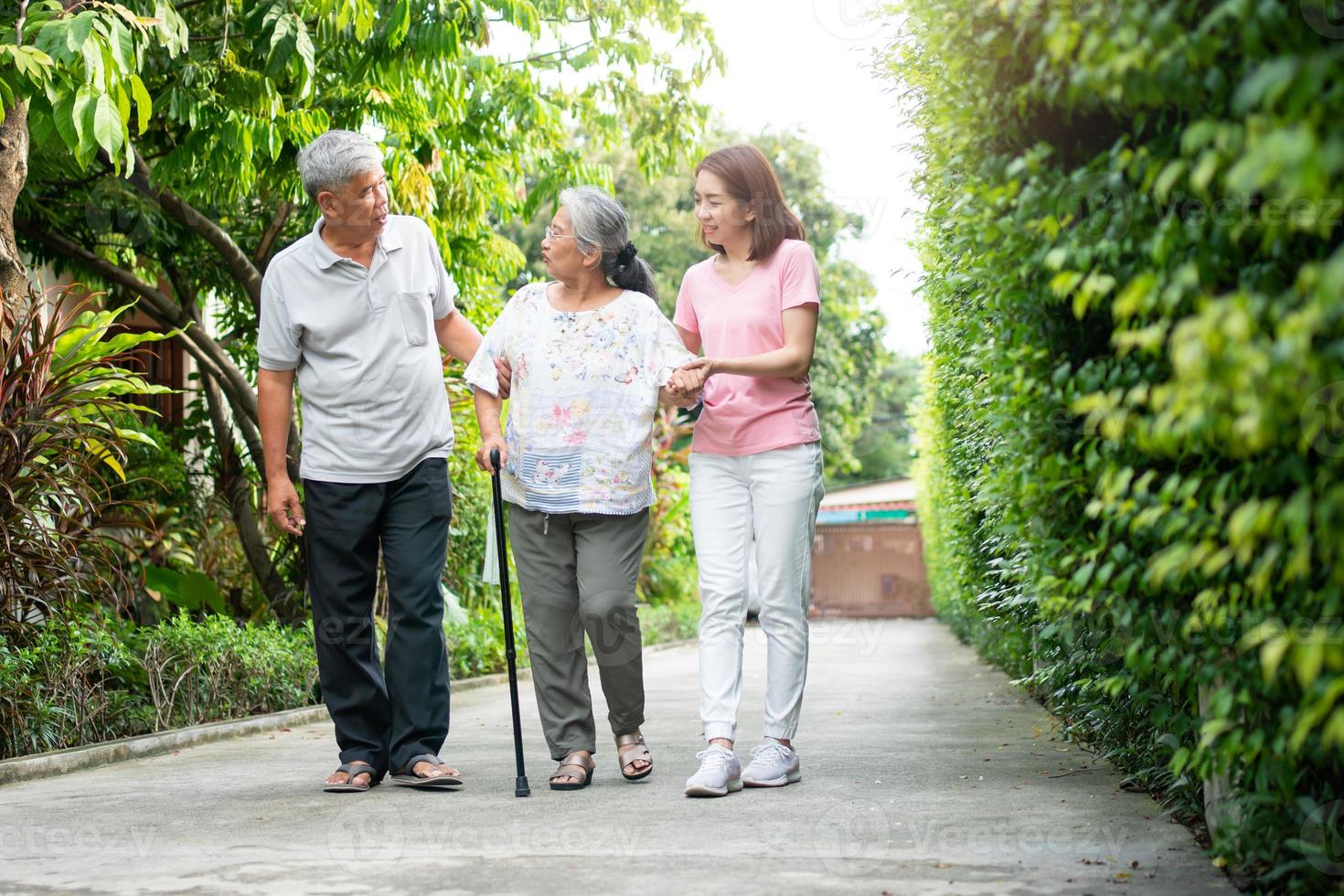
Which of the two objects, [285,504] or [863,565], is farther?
[863,565]

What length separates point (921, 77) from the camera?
4793mm

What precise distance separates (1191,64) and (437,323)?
334cm

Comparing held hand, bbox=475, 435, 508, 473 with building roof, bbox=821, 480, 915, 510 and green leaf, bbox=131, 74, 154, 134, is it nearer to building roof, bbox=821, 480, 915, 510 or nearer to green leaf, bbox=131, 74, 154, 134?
green leaf, bbox=131, 74, 154, 134

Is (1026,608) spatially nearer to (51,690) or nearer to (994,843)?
(994,843)

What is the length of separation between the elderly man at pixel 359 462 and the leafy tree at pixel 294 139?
92 centimetres

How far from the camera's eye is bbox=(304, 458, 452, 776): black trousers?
15.2 feet

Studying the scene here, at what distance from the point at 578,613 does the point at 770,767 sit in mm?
828
